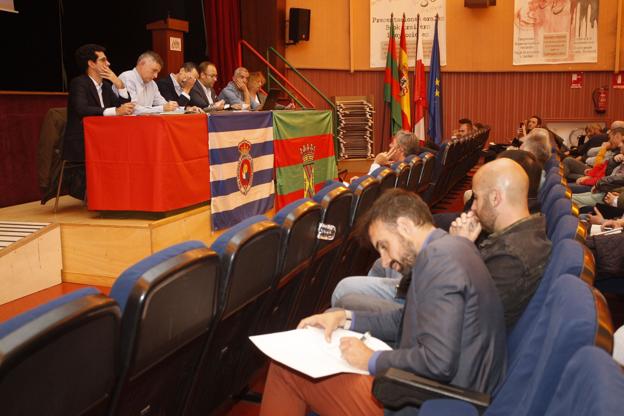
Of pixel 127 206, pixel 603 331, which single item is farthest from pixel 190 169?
pixel 603 331

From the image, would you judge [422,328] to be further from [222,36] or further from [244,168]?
[222,36]

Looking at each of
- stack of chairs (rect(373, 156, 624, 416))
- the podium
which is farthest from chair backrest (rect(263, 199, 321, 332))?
the podium

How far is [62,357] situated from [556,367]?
3.05 ft

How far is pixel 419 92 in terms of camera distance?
11.5 metres

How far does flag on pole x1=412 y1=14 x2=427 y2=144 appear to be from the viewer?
11.5m

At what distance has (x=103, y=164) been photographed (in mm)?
4270

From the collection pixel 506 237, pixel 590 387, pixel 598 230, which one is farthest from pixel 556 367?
pixel 598 230

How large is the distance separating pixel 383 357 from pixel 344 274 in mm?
1881

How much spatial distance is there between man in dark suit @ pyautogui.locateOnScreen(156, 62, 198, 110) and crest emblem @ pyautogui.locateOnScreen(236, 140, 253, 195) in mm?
1308

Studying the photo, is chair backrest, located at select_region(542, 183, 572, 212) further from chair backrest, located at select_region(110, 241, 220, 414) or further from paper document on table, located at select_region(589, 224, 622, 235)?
chair backrest, located at select_region(110, 241, 220, 414)

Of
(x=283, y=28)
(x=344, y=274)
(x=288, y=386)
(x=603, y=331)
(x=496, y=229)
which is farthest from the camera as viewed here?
(x=283, y=28)

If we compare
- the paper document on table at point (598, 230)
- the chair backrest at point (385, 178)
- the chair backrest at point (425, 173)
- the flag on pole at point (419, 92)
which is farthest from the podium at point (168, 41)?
the flag on pole at point (419, 92)

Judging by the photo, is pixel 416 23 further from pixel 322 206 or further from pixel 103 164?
pixel 322 206

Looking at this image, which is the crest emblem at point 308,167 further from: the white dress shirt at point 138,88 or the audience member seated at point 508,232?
the audience member seated at point 508,232
